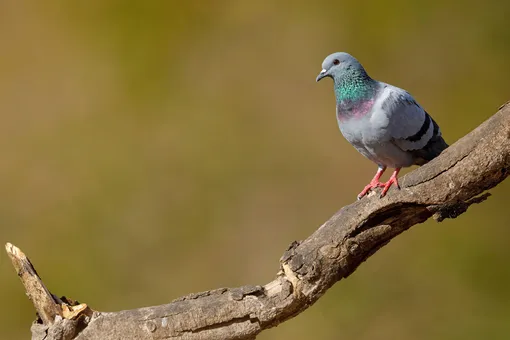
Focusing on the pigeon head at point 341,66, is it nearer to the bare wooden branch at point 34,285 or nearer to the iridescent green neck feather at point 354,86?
the iridescent green neck feather at point 354,86

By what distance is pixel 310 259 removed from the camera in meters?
2.30

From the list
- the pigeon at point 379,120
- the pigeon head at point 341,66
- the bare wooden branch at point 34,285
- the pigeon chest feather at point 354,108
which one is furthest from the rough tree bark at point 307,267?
the pigeon head at point 341,66

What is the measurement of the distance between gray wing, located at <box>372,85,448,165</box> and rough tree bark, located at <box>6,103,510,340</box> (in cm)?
35

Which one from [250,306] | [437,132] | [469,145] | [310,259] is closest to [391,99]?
[437,132]

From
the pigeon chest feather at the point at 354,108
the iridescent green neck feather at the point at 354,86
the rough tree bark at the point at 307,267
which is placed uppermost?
the iridescent green neck feather at the point at 354,86

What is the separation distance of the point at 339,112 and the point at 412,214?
0.65 meters

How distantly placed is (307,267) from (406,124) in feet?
2.83

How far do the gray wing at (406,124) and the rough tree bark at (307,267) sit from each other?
1.16 ft

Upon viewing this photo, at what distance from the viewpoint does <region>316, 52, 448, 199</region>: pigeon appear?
2.64 m

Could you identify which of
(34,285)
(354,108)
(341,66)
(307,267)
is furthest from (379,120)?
(34,285)

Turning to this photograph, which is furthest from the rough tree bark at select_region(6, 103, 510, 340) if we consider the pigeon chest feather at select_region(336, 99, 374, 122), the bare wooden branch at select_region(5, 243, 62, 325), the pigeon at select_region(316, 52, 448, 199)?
the pigeon chest feather at select_region(336, 99, 374, 122)

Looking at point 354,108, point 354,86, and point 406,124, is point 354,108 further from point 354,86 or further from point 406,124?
point 406,124

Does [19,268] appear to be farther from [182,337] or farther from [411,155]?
[411,155]

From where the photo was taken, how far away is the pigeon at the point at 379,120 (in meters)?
2.64
